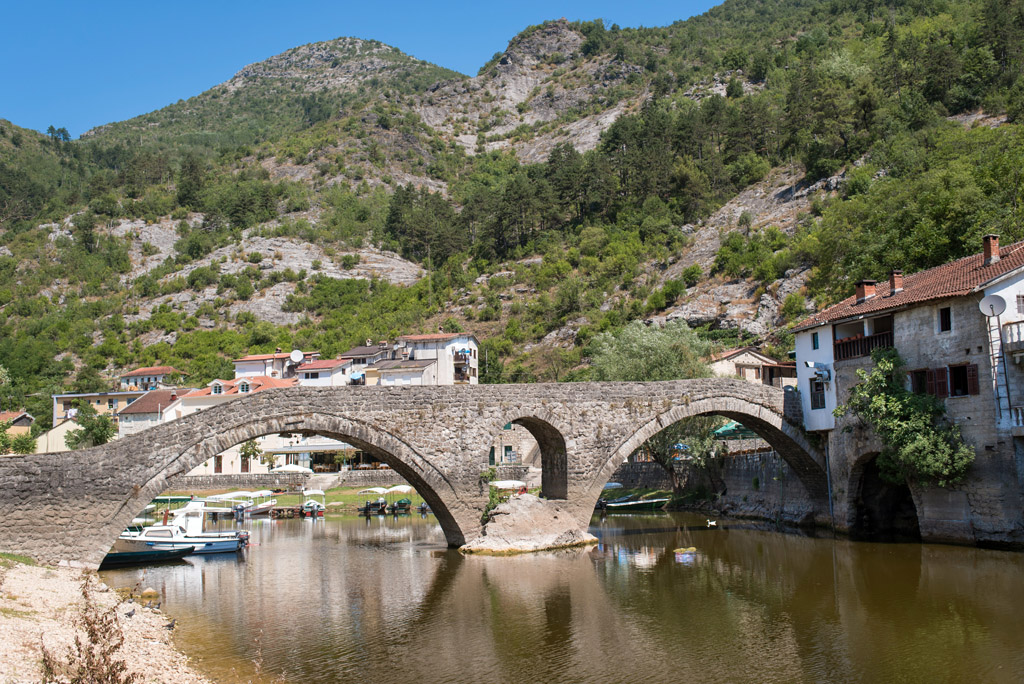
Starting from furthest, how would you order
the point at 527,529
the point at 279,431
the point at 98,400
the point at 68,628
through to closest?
the point at 98,400 → the point at 527,529 → the point at 279,431 → the point at 68,628

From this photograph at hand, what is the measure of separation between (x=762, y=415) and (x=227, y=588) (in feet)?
61.0

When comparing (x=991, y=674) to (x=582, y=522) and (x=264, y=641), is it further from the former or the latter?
(x=582, y=522)

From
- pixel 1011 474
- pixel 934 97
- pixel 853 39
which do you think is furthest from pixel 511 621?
pixel 853 39

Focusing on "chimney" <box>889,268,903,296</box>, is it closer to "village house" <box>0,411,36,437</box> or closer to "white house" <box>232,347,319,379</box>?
"white house" <box>232,347,319,379</box>

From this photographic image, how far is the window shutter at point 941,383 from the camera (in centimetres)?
2259

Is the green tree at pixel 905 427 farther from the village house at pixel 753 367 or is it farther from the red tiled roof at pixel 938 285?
the village house at pixel 753 367

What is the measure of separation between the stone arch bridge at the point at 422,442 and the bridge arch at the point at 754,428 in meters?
0.05

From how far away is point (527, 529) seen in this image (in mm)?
24312

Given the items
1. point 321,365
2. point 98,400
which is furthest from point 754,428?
point 98,400

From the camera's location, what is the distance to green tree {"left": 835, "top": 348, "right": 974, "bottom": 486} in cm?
2189

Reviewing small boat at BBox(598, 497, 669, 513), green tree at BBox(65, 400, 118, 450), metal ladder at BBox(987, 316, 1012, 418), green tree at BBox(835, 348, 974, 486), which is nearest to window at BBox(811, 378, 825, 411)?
green tree at BBox(835, 348, 974, 486)

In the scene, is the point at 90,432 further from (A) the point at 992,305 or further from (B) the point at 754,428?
(A) the point at 992,305

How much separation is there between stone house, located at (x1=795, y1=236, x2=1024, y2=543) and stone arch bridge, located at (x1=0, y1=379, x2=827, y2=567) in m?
1.73

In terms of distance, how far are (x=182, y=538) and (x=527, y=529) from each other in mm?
12367
